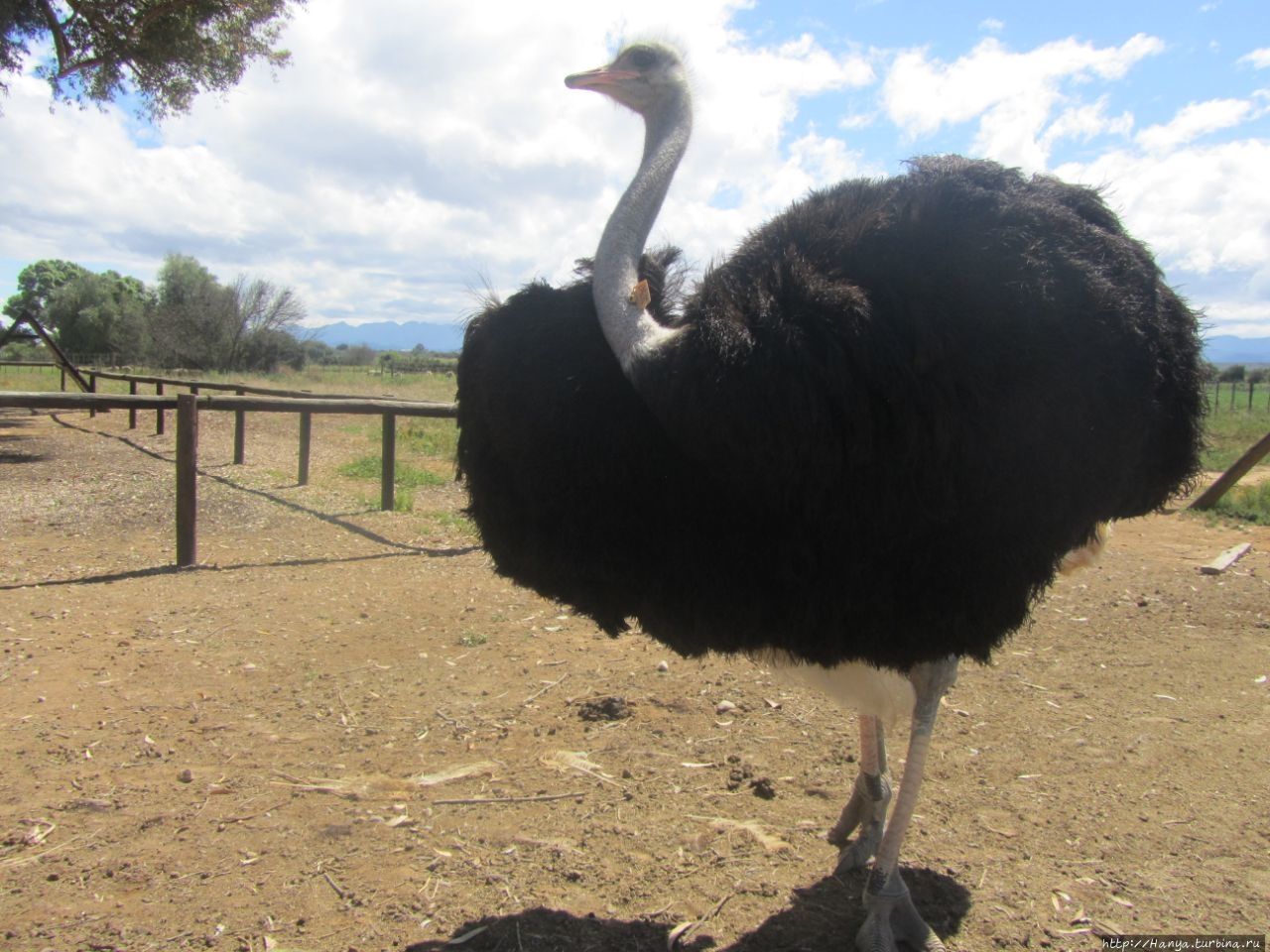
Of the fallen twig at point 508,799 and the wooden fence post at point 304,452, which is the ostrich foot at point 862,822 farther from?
the wooden fence post at point 304,452

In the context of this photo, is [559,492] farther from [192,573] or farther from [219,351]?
[219,351]

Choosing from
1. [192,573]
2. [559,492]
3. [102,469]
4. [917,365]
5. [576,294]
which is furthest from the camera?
[102,469]

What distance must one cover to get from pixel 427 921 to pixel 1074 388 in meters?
2.16

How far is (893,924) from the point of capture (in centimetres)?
252

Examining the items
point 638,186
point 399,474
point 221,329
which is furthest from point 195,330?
point 638,186

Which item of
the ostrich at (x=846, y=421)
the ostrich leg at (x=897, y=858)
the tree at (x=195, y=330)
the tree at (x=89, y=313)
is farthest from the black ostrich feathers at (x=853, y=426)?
the tree at (x=89, y=313)

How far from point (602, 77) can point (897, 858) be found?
2385 mm

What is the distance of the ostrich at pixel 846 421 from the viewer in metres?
1.92

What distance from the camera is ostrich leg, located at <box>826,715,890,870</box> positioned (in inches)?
113

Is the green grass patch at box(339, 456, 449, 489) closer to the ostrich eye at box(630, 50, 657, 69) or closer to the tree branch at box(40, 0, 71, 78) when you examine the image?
the tree branch at box(40, 0, 71, 78)

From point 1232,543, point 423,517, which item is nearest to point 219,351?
point 423,517

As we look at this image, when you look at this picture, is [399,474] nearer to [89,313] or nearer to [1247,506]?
[1247,506]

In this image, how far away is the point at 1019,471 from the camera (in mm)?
1995

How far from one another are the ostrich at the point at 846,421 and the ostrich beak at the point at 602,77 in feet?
1.84
